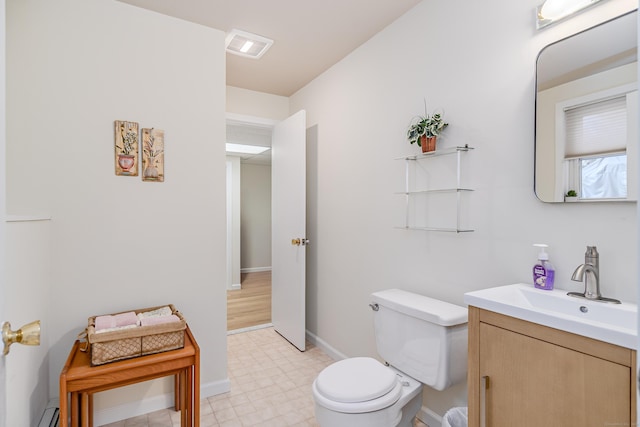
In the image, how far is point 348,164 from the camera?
265 cm

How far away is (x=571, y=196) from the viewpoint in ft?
4.32

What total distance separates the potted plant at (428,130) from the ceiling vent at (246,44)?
128 cm

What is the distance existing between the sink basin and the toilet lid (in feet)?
1.82

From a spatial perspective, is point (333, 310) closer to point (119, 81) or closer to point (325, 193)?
point (325, 193)

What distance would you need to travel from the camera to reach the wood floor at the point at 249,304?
369cm

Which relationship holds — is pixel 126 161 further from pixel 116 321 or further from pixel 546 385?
pixel 546 385

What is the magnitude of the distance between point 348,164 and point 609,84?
5.40ft

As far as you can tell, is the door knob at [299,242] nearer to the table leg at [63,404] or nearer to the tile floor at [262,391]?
the tile floor at [262,391]

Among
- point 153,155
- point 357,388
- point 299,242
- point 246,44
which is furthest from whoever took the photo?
point 299,242

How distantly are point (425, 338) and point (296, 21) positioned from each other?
2.04 meters

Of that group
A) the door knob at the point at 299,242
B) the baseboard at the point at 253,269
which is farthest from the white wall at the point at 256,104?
the baseboard at the point at 253,269

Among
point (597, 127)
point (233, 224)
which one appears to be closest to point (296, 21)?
point (597, 127)

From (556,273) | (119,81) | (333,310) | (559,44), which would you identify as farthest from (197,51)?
(556,273)

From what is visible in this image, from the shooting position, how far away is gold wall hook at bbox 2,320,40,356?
0.68 meters
